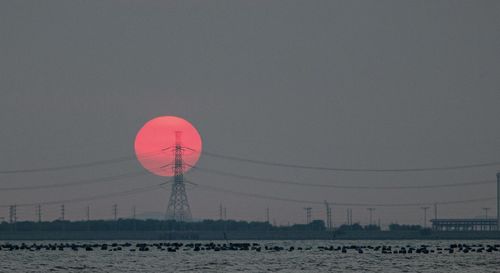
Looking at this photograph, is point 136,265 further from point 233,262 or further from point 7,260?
point 7,260

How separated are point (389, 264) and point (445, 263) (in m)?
8.09

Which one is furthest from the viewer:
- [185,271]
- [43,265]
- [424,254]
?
[424,254]

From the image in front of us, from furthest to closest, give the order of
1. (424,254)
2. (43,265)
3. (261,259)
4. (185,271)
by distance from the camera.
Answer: (424,254) → (261,259) → (43,265) → (185,271)

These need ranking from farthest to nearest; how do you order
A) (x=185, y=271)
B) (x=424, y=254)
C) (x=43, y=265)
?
(x=424, y=254)
(x=43, y=265)
(x=185, y=271)

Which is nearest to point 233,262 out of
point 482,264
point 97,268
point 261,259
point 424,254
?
point 261,259

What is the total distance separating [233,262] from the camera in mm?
143250

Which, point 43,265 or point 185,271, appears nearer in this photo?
point 185,271

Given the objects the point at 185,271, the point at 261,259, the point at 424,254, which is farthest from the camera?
the point at 424,254

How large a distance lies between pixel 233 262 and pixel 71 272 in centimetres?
2760

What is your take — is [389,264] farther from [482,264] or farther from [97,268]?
[97,268]

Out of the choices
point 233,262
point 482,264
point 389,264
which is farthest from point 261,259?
point 482,264

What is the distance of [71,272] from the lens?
121812 mm

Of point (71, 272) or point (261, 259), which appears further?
point (261, 259)

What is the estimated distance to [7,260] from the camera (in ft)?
511
